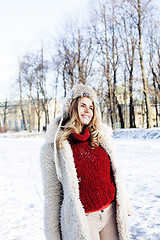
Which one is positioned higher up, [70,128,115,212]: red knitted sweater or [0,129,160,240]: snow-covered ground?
[70,128,115,212]: red knitted sweater

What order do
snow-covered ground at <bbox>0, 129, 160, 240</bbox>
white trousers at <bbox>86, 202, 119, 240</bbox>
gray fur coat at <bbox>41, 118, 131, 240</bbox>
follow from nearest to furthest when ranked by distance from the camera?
1. gray fur coat at <bbox>41, 118, 131, 240</bbox>
2. white trousers at <bbox>86, 202, 119, 240</bbox>
3. snow-covered ground at <bbox>0, 129, 160, 240</bbox>

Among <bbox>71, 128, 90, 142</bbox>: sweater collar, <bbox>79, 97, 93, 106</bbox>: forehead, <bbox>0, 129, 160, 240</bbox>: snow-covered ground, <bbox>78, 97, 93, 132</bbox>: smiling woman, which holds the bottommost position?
<bbox>0, 129, 160, 240</bbox>: snow-covered ground

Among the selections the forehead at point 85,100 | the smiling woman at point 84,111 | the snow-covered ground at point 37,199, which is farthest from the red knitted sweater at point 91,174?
the snow-covered ground at point 37,199

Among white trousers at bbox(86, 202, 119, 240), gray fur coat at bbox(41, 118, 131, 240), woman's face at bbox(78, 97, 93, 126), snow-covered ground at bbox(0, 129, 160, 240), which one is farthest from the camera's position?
snow-covered ground at bbox(0, 129, 160, 240)

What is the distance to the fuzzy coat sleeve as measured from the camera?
6.73 ft

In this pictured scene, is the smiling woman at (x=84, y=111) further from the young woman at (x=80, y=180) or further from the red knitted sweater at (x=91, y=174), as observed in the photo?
the red knitted sweater at (x=91, y=174)

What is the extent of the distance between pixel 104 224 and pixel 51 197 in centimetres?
53

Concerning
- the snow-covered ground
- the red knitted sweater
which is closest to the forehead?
the red knitted sweater

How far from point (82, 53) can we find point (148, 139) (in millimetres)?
13960

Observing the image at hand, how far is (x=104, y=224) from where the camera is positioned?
7.11ft

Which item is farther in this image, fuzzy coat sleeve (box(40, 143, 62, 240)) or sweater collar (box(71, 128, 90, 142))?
sweater collar (box(71, 128, 90, 142))

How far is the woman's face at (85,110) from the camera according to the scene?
2287mm

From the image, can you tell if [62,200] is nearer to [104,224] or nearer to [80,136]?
[104,224]

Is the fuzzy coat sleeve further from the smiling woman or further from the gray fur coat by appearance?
the smiling woman
